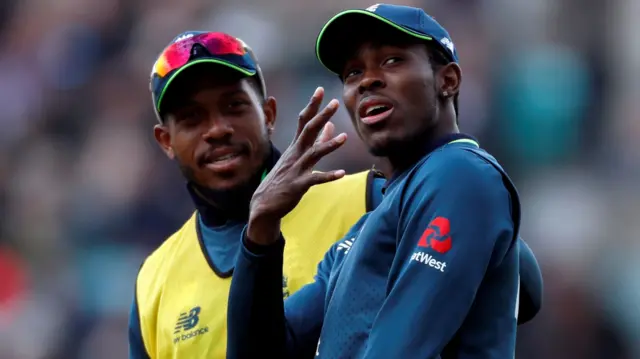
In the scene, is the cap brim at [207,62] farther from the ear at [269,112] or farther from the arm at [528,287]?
the arm at [528,287]

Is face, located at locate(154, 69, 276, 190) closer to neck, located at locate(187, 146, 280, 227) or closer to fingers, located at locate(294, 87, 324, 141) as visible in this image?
neck, located at locate(187, 146, 280, 227)

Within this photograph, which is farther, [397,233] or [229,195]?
[229,195]

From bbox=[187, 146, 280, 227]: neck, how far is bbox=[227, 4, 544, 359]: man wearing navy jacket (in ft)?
2.21

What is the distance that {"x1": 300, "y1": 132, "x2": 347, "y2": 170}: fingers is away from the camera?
9.78 ft

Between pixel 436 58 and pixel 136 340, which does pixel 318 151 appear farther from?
pixel 136 340

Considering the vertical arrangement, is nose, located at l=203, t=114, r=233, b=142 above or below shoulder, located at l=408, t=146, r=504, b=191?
below

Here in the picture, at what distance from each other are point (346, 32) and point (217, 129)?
3.24ft

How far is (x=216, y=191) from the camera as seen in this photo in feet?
13.2

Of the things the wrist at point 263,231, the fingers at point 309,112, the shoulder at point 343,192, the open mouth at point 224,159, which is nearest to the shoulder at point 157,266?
the open mouth at point 224,159

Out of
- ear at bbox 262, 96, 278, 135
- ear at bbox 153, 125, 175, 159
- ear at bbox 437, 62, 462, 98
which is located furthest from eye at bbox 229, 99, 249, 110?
ear at bbox 437, 62, 462, 98

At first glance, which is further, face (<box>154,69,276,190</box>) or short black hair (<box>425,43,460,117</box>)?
face (<box>154,69,276,190</box>)

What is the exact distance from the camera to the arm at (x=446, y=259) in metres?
2.57

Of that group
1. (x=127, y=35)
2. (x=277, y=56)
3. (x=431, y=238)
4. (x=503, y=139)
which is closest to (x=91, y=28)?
(x=127, y=35)

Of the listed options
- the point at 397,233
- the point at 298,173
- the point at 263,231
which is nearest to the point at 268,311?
the point at 263,231
